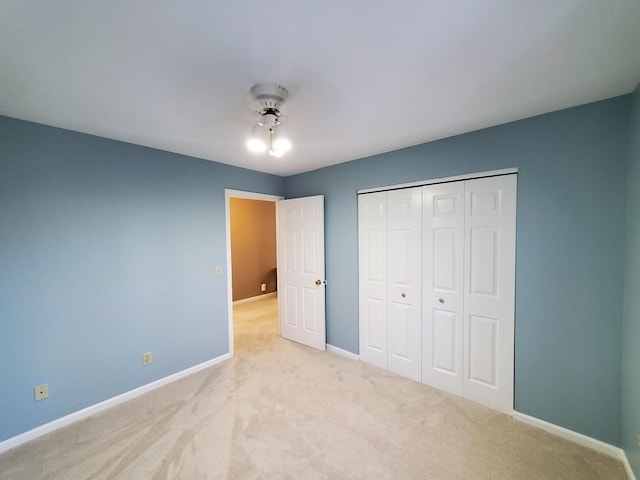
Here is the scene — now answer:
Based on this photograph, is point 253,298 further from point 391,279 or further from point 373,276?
point 391,279

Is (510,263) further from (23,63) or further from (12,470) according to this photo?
(12,470)

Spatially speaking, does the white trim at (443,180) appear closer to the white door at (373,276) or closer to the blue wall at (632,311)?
the white door at (373,276)

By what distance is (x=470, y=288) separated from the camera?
223 centimetres

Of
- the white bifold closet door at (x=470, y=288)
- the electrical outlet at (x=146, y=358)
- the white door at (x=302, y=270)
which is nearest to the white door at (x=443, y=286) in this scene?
the white bifold closet door at (x=470, y=288)

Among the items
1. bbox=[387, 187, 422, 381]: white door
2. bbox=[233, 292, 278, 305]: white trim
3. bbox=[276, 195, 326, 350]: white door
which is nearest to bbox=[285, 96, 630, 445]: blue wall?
bbox=[387, 187, 422, 381]: white door

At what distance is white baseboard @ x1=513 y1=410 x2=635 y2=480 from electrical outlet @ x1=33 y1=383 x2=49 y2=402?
3.73 m

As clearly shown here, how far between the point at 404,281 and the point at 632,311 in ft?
4.96

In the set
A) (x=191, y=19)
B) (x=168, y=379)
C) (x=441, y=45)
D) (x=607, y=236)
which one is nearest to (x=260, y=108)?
(x=191, y=19)

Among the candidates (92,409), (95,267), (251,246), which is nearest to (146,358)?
(92,409)

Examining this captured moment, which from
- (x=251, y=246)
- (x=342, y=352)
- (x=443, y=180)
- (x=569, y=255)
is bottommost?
(x=342, y=352)

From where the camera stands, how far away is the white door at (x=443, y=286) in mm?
2285

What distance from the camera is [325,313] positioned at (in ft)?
11.0

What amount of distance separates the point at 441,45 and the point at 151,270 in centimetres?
289

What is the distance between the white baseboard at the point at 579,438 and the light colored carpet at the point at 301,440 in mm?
53
